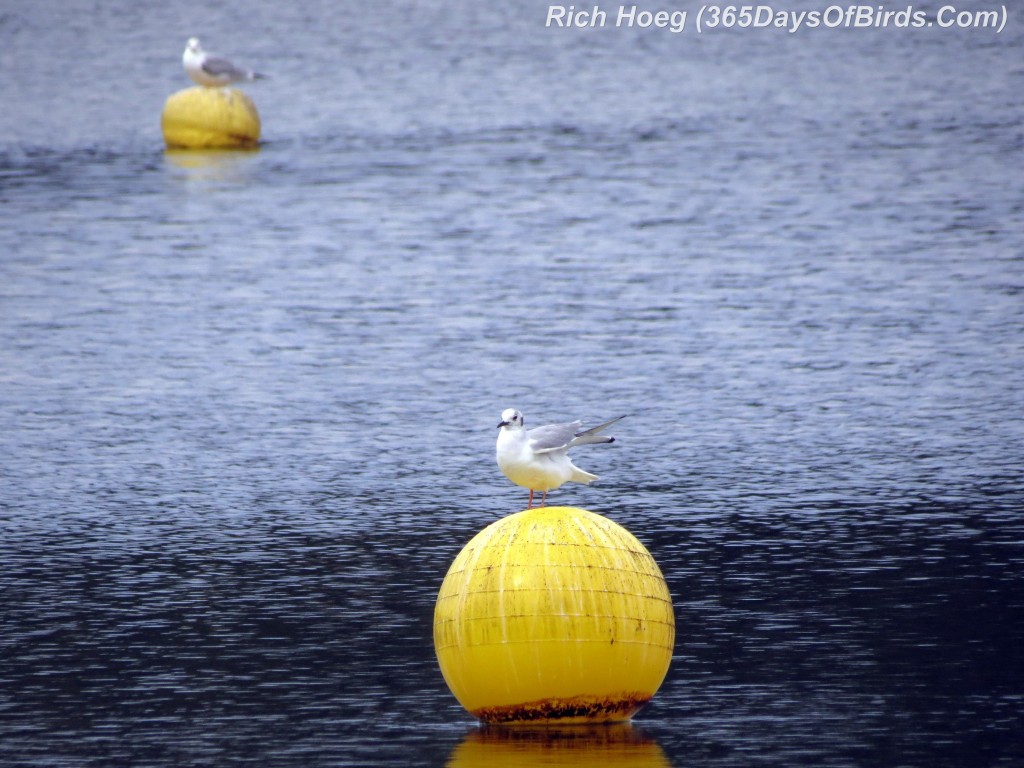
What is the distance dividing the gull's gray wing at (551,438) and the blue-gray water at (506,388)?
2.38 metres

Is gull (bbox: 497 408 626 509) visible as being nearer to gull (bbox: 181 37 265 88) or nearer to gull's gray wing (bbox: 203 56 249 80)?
gull (bbox: 181 37 265 88)

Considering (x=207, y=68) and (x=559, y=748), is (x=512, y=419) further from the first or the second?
(x=207, y=68)

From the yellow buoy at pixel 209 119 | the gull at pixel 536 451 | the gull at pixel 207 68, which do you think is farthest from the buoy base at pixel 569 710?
the gull at pixel 207 68

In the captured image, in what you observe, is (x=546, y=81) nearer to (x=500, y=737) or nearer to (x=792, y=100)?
(x=792, y=100)

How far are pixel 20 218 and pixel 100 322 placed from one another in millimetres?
9278

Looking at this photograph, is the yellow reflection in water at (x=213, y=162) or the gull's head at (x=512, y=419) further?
the yellow reflection in water at (x=213, y=162)

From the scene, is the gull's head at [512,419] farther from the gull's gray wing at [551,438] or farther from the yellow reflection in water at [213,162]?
the yellow reflection in water at [213,162]

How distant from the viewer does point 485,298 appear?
3797cm

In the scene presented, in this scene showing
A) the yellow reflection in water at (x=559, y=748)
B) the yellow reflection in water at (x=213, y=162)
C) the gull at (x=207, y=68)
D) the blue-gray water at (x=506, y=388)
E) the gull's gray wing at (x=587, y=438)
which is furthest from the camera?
the gull at (x=207, y=68)

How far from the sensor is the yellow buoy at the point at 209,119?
4875cm

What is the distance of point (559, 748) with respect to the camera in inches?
641

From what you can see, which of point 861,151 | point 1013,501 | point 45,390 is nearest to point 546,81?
point 861,151

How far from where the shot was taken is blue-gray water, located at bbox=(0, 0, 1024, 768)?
1795cm

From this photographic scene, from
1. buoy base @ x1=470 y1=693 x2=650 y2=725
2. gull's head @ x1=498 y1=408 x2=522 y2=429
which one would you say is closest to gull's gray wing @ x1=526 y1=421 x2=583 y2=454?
gull's head @ x1=498 y1=408 x2=522 y2=429
